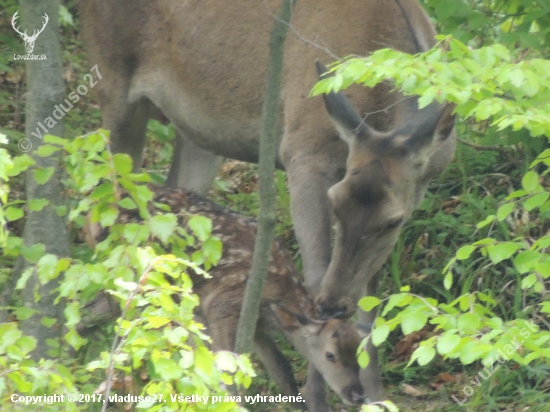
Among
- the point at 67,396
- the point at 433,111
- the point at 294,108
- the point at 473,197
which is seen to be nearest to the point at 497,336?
the point at 67,396

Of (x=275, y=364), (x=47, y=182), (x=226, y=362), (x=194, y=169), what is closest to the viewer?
(x=226, y=362)

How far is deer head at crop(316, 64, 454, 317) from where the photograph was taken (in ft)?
17.3

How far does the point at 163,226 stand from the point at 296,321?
1946 mm

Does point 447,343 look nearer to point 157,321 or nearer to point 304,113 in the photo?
point 157,321

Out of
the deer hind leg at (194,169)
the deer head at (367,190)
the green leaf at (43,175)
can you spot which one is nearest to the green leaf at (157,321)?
the green leaf at (43,175)

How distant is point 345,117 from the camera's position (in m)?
5.40

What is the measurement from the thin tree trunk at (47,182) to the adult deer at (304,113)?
106 cm

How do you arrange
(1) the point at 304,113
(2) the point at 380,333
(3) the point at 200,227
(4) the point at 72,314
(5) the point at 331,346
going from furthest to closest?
(1) the point at 304,113 < (5) the point at 331,346 < (3) the point at 200,227 < (4) the point at 72,314 < (2) the point at 380,333

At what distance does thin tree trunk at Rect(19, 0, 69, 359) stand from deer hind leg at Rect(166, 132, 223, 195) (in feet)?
9.32

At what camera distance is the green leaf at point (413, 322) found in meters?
3.52

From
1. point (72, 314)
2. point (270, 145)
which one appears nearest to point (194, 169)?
point (270, 145)

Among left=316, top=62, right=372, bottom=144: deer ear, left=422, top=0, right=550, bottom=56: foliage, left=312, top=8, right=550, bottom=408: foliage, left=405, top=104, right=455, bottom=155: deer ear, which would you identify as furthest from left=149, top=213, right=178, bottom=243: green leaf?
left=422, top=0, right=550, bottom=56: foliage

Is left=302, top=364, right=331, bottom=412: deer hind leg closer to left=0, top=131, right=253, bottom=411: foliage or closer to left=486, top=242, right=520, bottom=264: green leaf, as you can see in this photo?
left=0, top=131, right=253, bottom=411: foliage

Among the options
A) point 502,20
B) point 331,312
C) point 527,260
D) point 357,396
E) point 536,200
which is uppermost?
point 502,20
